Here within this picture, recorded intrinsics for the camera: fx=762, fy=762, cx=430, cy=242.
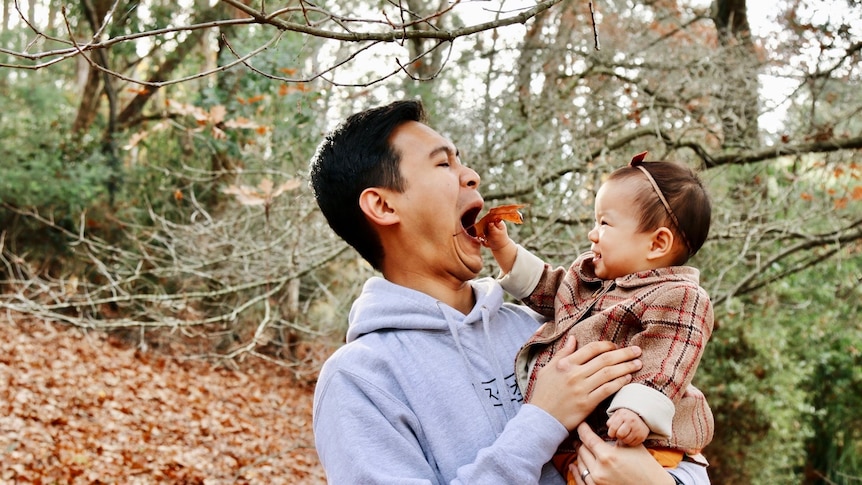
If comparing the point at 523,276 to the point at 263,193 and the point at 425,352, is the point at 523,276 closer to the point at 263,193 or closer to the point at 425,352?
the point at 425,352

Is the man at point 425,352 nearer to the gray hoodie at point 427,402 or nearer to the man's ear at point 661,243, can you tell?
the gray hoodie at point 427,402

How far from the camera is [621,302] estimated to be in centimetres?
185

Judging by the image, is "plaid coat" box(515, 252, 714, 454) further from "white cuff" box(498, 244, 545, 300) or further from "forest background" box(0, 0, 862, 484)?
"forest background" box(0, 0, 862, 484)

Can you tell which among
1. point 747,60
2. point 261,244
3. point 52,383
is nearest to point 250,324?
point 52,383

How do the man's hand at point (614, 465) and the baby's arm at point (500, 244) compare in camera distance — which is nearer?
the man's hand at point (614, 465)

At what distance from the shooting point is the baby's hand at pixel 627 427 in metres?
1.64

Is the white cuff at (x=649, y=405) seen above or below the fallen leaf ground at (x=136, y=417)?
above

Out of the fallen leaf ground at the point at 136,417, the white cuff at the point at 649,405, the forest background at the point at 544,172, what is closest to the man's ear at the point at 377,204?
the white cuff at the point at 649,405

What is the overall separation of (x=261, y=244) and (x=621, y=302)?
5155 mm

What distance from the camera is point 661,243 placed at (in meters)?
1.97

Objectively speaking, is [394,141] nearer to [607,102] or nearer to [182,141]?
[607,102]

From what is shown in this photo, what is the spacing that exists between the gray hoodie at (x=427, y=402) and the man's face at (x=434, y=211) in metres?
0.11

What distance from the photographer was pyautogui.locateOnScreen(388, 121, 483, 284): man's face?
212 cm

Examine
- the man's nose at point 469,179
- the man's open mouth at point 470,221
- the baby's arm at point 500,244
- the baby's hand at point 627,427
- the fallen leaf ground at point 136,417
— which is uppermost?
the man's nose at point 469,179
